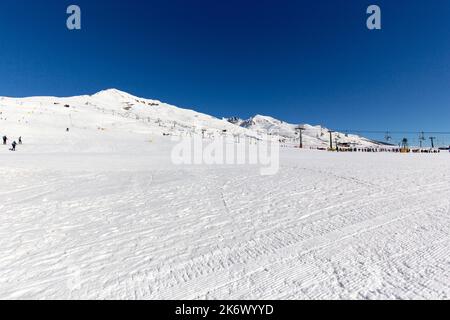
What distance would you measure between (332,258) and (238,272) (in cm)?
144

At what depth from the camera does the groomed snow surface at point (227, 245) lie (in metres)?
3.24

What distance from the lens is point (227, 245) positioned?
4.59m

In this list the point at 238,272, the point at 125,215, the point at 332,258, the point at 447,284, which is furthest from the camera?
the point at 125,215

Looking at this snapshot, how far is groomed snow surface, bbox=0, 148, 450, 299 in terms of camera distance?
324 cm

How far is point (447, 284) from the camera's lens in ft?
10.5

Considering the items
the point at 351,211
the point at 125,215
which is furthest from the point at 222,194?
the point at 351,211
